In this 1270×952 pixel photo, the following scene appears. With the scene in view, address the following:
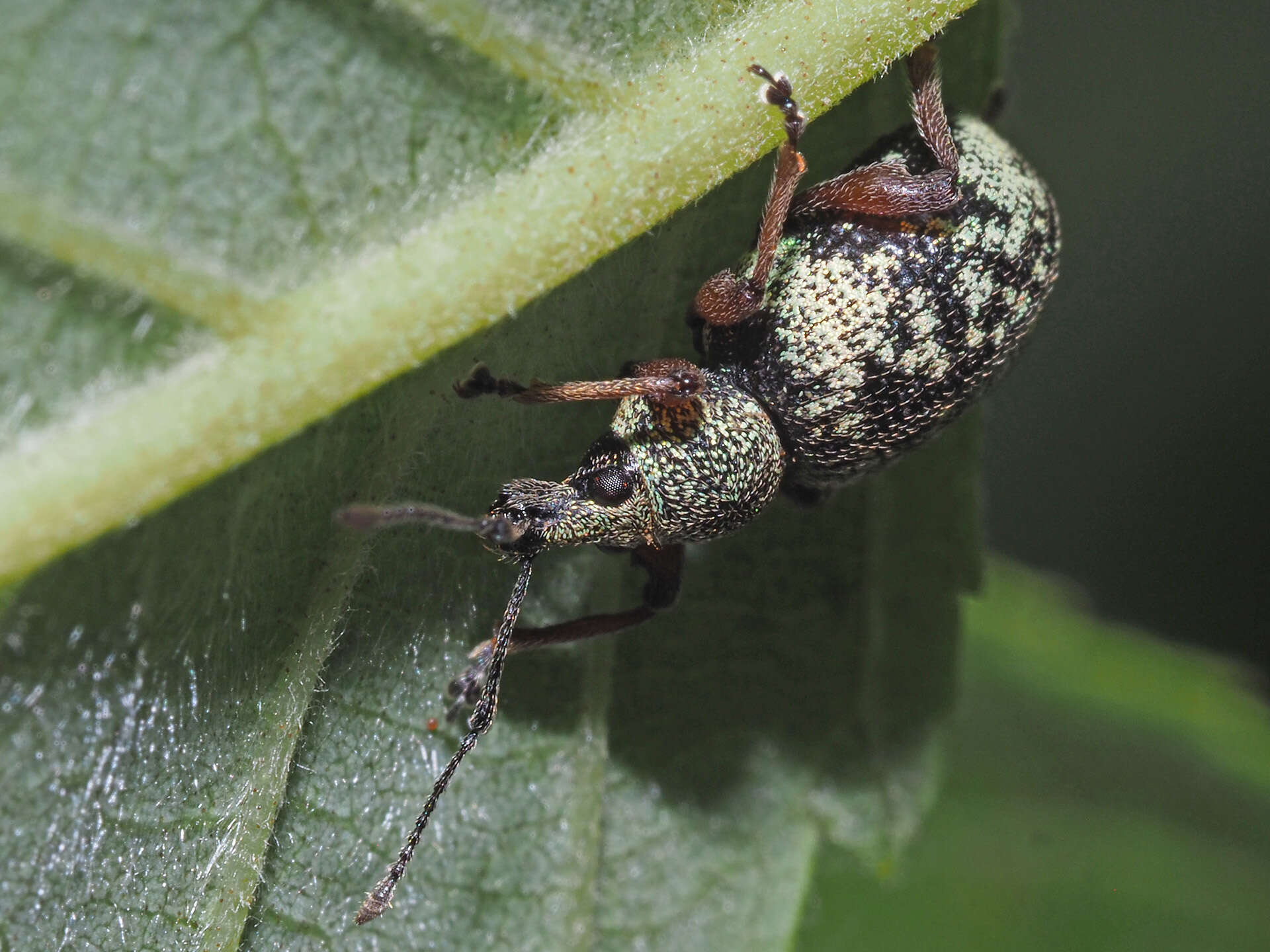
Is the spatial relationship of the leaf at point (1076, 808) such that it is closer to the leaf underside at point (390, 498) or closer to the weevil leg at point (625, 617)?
the leaf underside at point (390, 498)

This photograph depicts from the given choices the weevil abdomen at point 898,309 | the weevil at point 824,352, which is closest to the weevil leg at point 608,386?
the weevil at point 824,352

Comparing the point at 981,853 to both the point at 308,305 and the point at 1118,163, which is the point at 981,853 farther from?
the point at 1118,163

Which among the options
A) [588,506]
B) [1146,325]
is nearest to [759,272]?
[588,506]

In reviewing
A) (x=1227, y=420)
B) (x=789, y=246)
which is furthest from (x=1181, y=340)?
(x=789, y=246)

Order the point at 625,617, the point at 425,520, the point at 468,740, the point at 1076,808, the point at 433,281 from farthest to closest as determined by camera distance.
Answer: the point at 1076,808
the point at 625,617
the point at 468,740
the point at 425,520
the point at 433,281

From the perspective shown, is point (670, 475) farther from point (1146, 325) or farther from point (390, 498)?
point (1146, 325)

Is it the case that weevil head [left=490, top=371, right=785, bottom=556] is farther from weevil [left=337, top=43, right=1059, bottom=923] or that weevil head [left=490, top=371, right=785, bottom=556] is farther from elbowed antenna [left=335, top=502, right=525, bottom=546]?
elbowed antenna [left=335, top=502, right=525, bottom=546]
